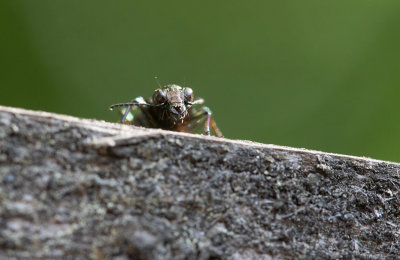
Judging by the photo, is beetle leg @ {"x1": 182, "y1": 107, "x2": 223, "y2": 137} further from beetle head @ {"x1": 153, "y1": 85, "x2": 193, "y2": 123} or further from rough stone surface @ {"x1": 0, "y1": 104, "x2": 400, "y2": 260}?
rough stone surface @ {"x1": 0, "y1": 104, "x2": 400, "y2": 260}

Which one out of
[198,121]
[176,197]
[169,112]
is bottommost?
[176,197]

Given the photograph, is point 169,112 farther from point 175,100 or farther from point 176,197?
point 176,197

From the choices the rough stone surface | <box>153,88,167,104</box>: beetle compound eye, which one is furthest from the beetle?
the rough stone surface

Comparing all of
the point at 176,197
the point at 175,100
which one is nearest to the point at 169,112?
the point at 175,100

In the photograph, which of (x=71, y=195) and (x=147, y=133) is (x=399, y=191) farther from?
(x=71, y=195)

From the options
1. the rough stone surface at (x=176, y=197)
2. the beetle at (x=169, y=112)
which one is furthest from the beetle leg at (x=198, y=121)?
the rough stone surface at (x=176, y=197)

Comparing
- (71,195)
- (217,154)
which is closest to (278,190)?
(217,154)
